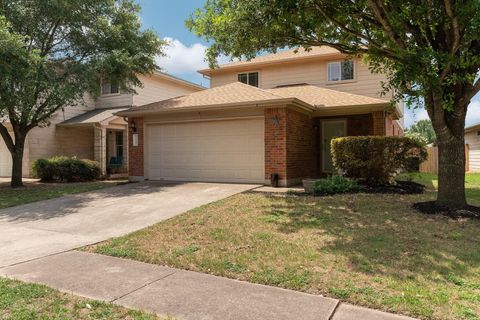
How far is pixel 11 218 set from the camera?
836cm

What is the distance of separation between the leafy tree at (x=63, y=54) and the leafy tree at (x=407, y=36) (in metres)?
4.97

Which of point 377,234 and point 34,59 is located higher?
point 34,59

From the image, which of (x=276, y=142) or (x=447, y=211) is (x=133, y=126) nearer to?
(x=276, y=142)

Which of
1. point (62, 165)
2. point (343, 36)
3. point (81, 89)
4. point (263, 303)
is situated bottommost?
point (263, 303)

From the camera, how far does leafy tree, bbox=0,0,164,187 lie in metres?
11.3

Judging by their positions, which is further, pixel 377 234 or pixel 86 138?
pixel 86 138

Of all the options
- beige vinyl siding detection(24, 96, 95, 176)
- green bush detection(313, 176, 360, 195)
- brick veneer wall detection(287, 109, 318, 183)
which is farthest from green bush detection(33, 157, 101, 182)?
green bush detection(313, 176, 360, 195)

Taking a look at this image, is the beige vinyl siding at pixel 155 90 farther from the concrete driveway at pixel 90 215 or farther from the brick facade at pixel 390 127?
the brick facade at pixel 390 127

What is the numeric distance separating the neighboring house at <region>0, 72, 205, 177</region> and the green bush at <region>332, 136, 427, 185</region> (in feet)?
36.2

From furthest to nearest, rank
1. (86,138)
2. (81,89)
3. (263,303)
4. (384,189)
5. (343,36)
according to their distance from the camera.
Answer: (86,138)
(81,89)
(384,189)
(343,36)
(263,303)

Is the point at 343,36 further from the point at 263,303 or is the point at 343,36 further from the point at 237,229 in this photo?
the point at 263,303

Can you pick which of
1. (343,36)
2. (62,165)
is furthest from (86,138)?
(343,36)

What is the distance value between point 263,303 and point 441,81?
5637mm

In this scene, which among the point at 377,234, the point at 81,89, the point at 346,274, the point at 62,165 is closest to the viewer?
the point at 346,274
